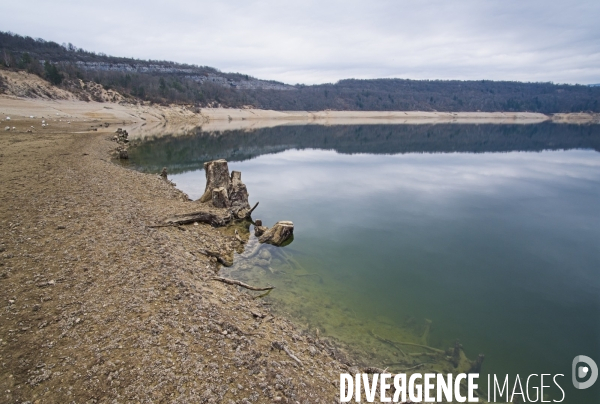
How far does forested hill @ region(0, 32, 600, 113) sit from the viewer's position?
84.9m

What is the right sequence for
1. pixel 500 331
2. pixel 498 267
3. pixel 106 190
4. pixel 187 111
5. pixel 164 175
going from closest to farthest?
pixel 500 331 → pixel 498 267 → pixel 106 190 → pixel 164 175 → pixel 187 111

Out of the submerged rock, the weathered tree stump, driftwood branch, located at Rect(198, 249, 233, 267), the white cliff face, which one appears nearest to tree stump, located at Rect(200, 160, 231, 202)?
the weathered tree stump

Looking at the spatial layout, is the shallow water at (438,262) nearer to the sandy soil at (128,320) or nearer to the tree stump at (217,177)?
the sandy soil at (128,320)

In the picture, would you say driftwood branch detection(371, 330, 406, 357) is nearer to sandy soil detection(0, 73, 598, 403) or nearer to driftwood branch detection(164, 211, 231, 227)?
sandy soil detection(0, 73, 598, 403)

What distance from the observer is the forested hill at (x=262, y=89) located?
84.9 metres

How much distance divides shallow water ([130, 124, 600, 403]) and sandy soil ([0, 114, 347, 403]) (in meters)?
1.93

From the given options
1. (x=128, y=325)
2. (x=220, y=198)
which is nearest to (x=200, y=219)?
(x=220, y=198)

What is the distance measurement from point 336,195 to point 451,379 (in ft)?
48.5

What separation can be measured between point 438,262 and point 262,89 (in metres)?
144

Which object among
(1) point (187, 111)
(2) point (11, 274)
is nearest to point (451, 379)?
(2) point (11, 274)

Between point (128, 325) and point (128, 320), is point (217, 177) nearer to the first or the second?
point (128, 320)

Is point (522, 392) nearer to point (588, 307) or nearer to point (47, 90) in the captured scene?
point (588, 307)

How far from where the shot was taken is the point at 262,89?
475ft

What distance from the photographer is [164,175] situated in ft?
63.9
